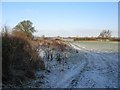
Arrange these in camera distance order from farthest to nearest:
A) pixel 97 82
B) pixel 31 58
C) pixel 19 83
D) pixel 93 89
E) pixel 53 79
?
pixel 31 58 → pixel 53 79 → pixel 97 82 → pixel 19 83 → pixel 93 89

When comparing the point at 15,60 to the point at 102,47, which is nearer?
the point at 15,60

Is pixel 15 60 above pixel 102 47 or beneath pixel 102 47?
above

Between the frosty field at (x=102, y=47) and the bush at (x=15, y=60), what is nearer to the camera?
the bush at (x=15, y=60)

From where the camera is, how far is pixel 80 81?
7.33m

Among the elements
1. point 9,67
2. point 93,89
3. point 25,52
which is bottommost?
point 93,89

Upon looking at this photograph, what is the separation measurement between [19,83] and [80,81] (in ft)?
8.84

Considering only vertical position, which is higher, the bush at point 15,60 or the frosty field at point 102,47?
the bush at point 15,60

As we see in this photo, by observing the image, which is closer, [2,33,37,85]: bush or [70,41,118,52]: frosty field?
[2,33,37,85]: bush

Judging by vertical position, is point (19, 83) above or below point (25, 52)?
below

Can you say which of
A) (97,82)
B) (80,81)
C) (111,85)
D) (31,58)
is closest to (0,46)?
(31,58)

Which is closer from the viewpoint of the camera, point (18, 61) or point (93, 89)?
point (93, 89)

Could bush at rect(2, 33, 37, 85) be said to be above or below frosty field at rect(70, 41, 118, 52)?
above

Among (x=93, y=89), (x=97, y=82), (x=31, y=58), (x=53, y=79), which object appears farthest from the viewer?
(x=31, y=58)

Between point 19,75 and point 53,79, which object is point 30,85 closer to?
point 19,75
